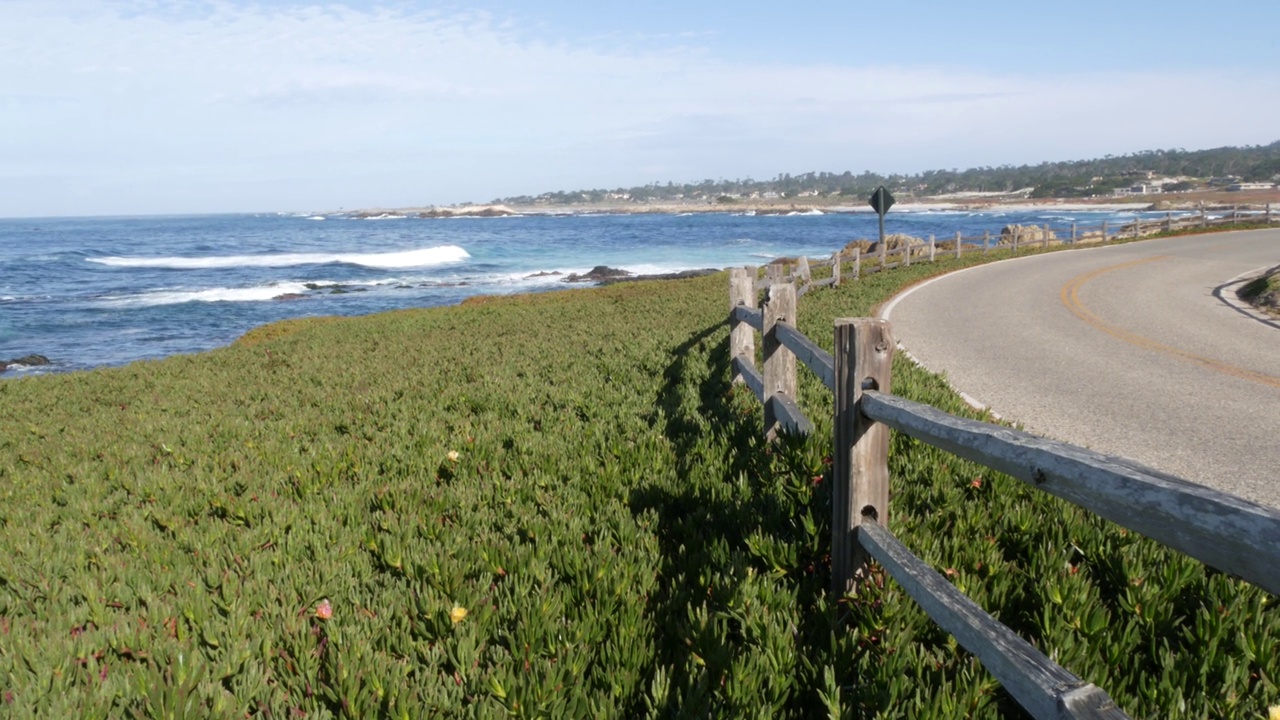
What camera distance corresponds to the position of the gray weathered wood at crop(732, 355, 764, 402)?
7062mm

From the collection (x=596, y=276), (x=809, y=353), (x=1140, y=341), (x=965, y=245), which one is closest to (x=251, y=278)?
(x=596, y=276)

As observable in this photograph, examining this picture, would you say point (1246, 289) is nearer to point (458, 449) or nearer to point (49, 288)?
point (458, 449)

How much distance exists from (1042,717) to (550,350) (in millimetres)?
10227

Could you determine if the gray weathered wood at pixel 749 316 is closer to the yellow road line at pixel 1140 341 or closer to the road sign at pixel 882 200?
the yellow road line at pixel 1140 341

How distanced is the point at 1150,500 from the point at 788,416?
4.00 meters

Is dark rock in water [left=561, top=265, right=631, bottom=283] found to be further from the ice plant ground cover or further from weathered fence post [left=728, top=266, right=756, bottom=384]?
the ice plant ground cover

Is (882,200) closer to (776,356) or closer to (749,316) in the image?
(749,316)

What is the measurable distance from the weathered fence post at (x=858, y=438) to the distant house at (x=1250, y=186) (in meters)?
187

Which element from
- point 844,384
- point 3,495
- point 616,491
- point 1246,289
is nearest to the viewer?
point 844,384

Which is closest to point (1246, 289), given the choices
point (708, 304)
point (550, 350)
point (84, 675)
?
point (708, 304)

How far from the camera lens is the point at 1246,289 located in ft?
61.1

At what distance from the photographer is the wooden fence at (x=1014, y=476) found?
1697 mm

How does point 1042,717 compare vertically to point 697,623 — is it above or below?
above

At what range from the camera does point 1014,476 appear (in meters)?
2.40
